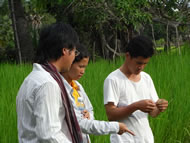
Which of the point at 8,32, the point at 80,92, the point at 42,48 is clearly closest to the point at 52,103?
the point at 42,48

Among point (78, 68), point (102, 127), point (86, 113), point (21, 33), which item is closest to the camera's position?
point (102, 127)

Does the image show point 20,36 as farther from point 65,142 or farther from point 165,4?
point 65,142

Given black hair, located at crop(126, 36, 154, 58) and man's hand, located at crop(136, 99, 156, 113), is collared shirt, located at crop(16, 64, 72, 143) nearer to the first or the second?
man's hand, located at crop(136, 99, 156, 113)

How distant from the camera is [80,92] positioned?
92.1 inches

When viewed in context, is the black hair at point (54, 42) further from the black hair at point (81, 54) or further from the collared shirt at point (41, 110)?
the black hair at point (81, 54)

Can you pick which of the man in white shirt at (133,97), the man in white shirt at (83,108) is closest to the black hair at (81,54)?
the man in white shirt at (83,108)

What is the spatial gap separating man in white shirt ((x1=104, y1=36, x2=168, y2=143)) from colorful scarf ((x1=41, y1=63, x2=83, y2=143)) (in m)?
0.71

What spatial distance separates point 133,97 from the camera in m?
2.43

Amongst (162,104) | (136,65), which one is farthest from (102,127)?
(136,65)

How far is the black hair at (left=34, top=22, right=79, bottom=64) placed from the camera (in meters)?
1.63

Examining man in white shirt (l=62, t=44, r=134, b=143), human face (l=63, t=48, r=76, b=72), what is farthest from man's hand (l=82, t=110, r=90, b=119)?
human face (l=63, t=48, r=76, b=72)

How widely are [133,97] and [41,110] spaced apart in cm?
105

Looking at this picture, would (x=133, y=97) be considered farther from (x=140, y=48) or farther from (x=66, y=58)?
(x=66, y=58)

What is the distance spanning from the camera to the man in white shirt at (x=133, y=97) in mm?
2348
